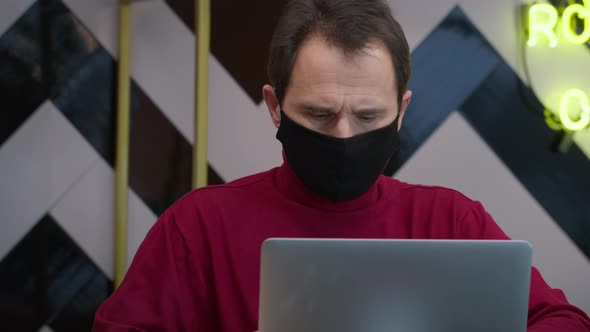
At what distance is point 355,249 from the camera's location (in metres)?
0.80

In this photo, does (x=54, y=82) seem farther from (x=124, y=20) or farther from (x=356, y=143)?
(x=356, y=143)

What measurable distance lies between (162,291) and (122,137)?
1133 millimetres

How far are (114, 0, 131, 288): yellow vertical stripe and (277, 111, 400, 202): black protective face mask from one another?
1.14 m

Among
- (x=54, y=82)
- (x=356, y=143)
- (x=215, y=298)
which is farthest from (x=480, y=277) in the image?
(x=54, y=82)

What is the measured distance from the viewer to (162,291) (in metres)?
1.21

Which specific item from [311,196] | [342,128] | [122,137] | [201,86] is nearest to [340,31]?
[342,128]

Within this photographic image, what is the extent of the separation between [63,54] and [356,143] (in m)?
1.43

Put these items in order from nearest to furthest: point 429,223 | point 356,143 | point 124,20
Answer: point 356,143
point 429,223
point 124,20

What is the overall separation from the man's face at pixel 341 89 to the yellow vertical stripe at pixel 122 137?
1.15 m

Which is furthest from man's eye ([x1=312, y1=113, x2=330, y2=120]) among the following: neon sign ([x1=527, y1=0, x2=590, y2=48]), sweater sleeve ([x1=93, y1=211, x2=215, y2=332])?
neon sign ([x1=527, y1=0, x2=590, y2=48])

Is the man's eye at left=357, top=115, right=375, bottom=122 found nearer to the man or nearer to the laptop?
the man

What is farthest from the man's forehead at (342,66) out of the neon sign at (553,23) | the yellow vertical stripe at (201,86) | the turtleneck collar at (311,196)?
the neon sign at (553,23)

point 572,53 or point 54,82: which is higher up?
point 54,82

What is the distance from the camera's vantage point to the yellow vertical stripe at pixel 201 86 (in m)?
1.94
